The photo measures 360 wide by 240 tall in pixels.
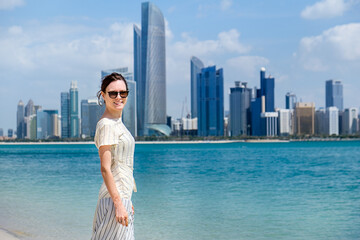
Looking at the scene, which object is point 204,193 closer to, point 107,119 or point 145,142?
point 107,119

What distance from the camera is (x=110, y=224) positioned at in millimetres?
3650

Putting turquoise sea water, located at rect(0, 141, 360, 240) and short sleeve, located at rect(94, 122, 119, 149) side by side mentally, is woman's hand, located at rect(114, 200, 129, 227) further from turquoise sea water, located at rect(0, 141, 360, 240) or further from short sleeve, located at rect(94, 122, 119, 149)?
turquoise sea water, located at rect(0, 141, 360, 240)

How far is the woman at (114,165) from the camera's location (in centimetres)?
353

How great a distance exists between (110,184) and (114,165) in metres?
0.21

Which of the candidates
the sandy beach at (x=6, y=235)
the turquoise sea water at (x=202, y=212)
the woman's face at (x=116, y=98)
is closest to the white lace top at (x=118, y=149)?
the woman's face at (x=116, y=98)

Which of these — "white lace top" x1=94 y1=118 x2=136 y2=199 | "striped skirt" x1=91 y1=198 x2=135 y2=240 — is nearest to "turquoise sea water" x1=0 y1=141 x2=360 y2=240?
"striped skirt" x1=91 y1=198 x2=135 y2=240

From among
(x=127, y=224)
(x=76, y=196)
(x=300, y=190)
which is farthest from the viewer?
(x=300, y=190)

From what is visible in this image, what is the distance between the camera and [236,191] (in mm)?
21703

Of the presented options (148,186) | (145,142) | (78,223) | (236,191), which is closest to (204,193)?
(236,191)

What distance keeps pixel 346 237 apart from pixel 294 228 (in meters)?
1.50

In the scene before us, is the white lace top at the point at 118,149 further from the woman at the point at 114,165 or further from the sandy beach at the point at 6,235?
the sandy beach at the point at 6,235

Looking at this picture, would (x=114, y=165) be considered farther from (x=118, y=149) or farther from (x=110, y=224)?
(x=110, y=224)

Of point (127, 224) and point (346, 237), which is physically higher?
point (127, 224)

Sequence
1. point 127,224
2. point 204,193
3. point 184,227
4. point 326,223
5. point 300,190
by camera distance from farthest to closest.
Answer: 1. point 300,190
2. point 204,193
3. point 326,223
4. point 184,227
5. point 127,224
